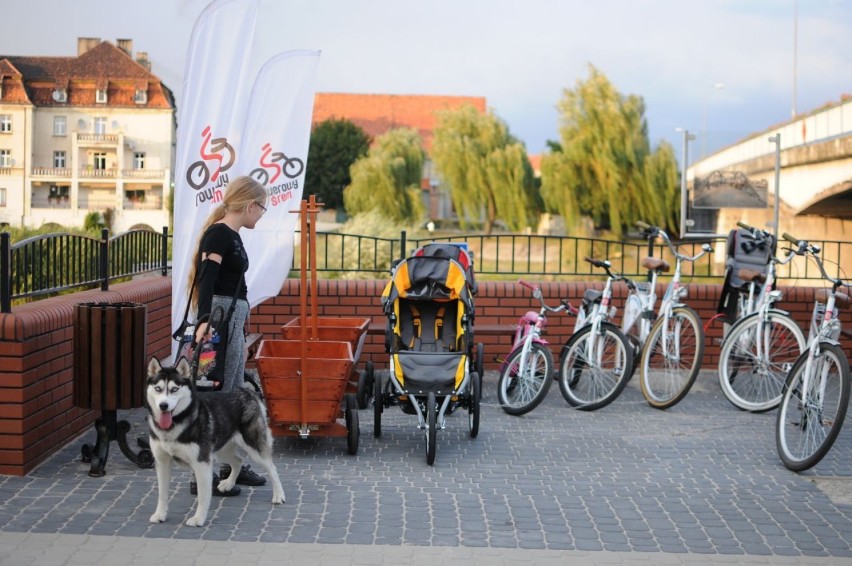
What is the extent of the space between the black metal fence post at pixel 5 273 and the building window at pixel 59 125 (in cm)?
2310

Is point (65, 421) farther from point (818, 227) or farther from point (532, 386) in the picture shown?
point (818, 227)

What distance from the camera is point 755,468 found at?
7.47m

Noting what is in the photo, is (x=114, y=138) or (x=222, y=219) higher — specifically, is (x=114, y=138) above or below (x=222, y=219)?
above

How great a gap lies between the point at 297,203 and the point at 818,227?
96.4 feet

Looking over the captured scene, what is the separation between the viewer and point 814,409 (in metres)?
7.35

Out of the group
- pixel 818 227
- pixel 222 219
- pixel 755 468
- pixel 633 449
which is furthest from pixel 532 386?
pixel 818 227

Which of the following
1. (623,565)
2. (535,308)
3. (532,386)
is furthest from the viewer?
(535,308)

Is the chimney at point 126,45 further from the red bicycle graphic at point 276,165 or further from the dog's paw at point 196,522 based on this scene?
the dog's paw at point 196,522

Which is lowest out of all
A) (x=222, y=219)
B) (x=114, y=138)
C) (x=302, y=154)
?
(x=222, y=219)

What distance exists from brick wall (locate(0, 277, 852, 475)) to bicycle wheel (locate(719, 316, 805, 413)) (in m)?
2.06

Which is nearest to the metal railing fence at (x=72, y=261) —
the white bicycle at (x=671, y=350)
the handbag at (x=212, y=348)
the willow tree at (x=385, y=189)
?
the handbag at (x=212, y=348)

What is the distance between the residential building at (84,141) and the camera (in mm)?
24359

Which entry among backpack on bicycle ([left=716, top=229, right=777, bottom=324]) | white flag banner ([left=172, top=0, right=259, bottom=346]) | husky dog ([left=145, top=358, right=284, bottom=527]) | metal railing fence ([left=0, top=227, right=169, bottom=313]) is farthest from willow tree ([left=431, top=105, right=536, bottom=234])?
husky dog ([left=145, top=358, right=284, bottom=527])

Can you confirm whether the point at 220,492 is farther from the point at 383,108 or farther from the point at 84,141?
the point at 383,108
